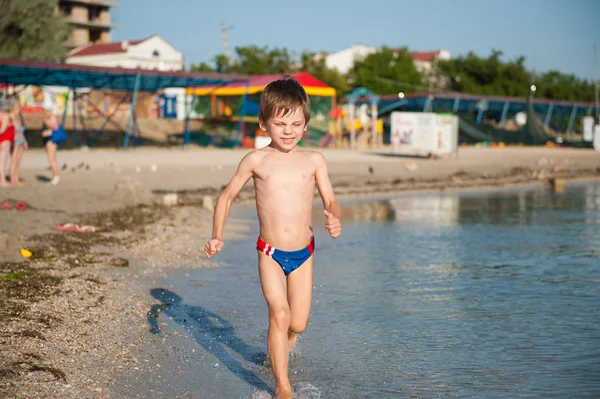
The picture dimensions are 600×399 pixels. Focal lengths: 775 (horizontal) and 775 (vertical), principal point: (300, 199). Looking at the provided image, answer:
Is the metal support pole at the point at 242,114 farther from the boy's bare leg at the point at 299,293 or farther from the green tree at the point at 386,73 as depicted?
the boy's bare leg at the point at 299,293

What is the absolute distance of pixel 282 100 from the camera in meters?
4.20

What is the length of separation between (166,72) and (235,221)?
19.1m

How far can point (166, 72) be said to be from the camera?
30750mm

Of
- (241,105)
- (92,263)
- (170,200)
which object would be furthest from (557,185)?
(241,105)

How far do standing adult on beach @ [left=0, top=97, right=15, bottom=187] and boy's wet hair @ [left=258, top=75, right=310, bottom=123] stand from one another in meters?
11.6

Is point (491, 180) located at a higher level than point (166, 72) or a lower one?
lower

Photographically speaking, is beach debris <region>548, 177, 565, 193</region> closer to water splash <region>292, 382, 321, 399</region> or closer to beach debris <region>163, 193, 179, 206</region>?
beach debris <region>163, 193, 179, 206</region>

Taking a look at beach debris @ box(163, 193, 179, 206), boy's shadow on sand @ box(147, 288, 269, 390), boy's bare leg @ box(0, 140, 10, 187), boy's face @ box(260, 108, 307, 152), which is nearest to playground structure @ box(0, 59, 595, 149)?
boy's bare leg @ box(0, 140, 10, 187)

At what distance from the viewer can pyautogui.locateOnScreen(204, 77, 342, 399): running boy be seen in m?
4.23

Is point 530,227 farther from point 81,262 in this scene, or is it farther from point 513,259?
point 81,262

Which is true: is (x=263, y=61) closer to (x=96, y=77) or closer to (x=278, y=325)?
(x=96, y=77)

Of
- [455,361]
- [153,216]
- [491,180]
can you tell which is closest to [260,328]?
[455,361]

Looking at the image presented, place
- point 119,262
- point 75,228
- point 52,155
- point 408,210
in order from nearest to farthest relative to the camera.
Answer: point 119,262
point 75,228
point 408,210
point 52,155

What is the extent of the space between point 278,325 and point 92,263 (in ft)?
13.9
